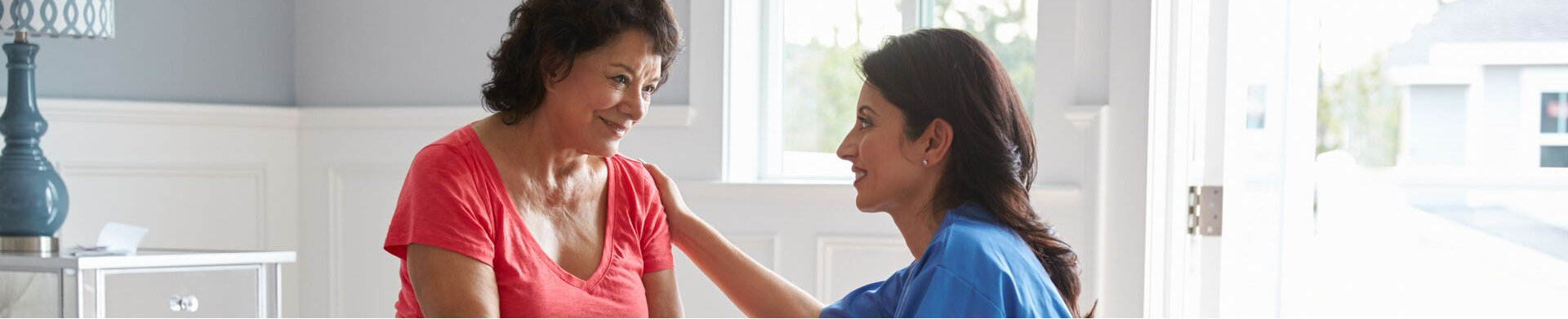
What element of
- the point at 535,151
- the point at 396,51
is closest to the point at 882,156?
the point at 535,151

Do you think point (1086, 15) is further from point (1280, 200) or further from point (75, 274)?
point (75, 274)

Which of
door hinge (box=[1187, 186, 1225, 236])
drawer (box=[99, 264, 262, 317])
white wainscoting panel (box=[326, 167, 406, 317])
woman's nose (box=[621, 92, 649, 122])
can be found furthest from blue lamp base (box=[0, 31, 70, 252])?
door hinge (box=[1187, 186, 1225, 236])

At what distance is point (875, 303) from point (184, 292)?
1697 millimetres

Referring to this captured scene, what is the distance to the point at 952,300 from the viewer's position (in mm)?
1216

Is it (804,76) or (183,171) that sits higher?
(804,76)

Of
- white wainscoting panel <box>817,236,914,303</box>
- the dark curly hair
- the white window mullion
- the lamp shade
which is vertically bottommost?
white wainscoting panel <box>817,236,914,303</box>

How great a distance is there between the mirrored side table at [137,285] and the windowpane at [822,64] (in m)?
1.35

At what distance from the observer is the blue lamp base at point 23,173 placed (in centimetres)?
263

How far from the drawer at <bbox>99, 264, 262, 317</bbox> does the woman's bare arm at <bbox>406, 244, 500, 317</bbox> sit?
134 centimetres

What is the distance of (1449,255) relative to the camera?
6.54 feet

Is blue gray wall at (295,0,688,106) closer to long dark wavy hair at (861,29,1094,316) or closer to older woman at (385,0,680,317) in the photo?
older woman at (385,0,680,317)

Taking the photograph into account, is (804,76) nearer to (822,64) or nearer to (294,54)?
(822,64)

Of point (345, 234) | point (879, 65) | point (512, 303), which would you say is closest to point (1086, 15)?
point (879, 65)

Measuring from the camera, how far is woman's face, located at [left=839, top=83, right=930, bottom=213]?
1487 mm
